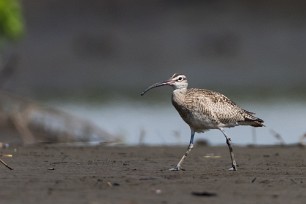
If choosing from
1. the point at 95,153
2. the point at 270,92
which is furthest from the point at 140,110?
the point at 95,153

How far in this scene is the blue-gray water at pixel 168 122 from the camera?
1928 centimetres

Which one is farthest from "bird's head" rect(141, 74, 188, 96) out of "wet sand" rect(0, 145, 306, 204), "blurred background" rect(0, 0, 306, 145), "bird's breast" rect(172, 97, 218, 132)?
"blurred background" rect(0, 0, 306, 145)

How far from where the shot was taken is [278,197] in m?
9.88

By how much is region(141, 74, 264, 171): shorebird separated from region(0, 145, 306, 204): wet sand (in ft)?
1.55

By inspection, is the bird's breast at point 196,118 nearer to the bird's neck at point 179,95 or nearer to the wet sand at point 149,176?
the bird's neck at point 179,95

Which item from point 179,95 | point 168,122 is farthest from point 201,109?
point 168,122

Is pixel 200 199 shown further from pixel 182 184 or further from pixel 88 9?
pixel 88 9

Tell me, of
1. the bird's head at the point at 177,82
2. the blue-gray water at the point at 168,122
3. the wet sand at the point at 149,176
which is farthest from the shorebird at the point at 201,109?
the blue-gray water at the point at 168,122

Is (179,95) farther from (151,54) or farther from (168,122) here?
(151,54)

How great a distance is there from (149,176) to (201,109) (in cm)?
151

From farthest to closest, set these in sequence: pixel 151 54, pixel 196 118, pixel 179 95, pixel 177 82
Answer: pixel 151 54
pixel 177 82
pixel 179 95
pixel 196 118

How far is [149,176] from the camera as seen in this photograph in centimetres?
1150

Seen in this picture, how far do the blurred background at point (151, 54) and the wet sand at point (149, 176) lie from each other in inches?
391

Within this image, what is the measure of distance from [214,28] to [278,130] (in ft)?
41.8
